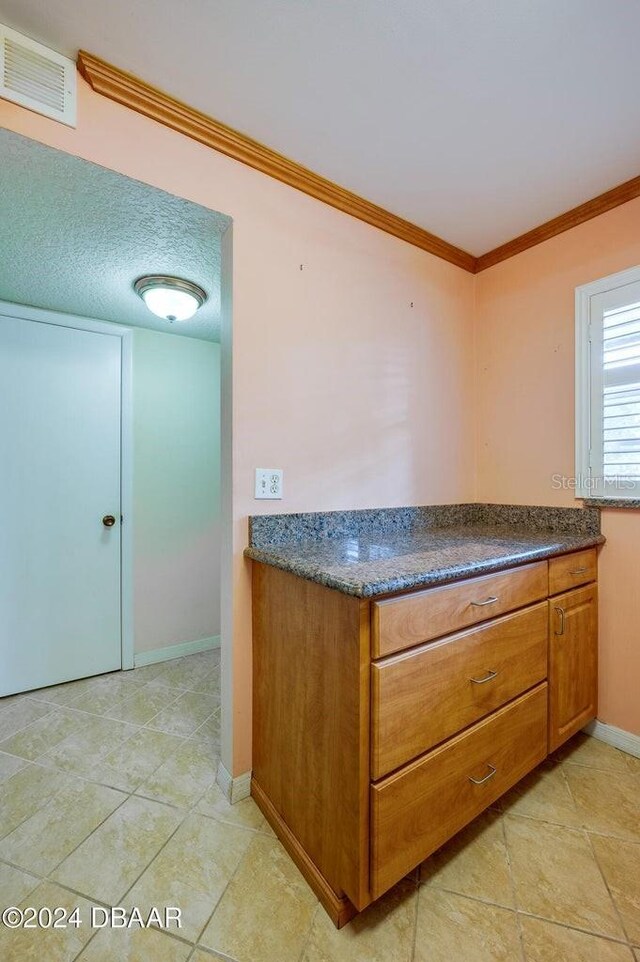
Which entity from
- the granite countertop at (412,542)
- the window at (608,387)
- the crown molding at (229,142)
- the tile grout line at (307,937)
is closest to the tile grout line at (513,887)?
the tile grout line at (307,937)

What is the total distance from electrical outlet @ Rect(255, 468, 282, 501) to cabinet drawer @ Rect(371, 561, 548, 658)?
0.66 meters

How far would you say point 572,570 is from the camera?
5.08 feet

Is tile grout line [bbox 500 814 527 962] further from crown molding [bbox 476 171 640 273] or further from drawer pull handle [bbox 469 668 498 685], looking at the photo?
crown molding [bbox 476 171 640 273]

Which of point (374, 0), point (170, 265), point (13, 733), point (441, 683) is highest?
point (374, 0)

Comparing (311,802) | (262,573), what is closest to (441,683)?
(311,802)

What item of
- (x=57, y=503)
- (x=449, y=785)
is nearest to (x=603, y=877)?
(x=449, y=785)

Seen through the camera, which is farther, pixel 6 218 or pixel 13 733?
pixel 13 733

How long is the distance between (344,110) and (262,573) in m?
1.62

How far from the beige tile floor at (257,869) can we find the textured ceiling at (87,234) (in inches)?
84.6

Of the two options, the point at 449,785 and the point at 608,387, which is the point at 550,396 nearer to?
the point at 608,387

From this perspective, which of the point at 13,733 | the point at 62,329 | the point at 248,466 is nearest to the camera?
the point at 248,466

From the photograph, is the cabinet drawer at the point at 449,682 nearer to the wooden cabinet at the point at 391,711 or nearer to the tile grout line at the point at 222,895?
the wooden cabinet at the point at 391,711

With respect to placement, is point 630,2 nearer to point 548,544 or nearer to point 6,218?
point 548,544

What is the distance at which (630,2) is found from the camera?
39.2 inches
